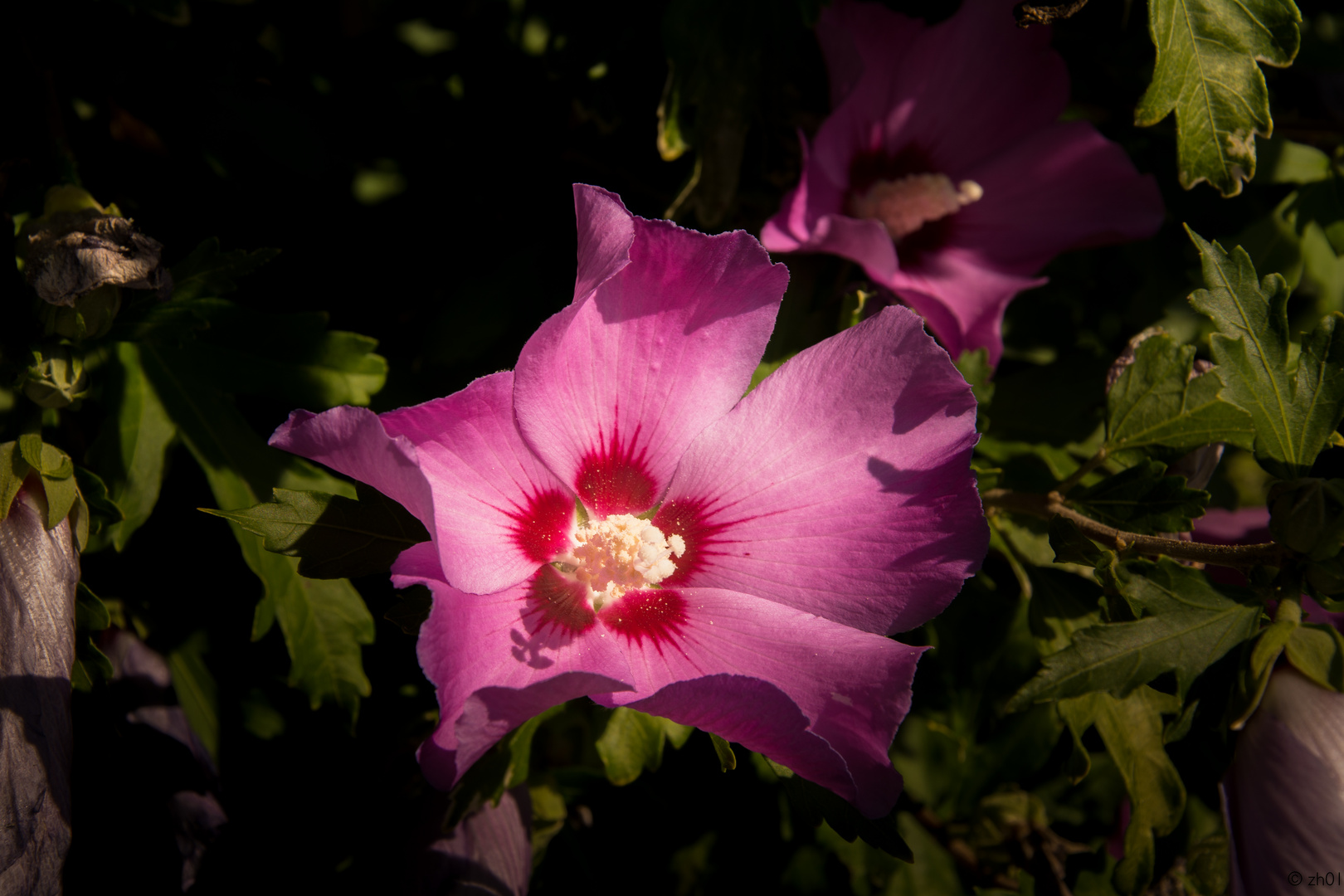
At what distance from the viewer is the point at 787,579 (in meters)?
1.13

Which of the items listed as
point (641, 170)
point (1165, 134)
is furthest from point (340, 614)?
point (1165, 134)

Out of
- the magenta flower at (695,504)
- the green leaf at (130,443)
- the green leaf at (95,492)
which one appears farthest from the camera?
the green leaf at (130,443)

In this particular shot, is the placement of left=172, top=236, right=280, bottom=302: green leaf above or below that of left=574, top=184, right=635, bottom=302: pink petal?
below

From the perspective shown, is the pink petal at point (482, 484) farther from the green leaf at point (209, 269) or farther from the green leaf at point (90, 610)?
the green leaf at point (90, 610)

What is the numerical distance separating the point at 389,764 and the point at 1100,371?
1533mm

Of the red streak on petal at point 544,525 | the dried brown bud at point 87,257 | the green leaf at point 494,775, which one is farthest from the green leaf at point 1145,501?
the dried brown bud at point 87,257

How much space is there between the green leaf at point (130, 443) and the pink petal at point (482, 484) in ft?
2.21

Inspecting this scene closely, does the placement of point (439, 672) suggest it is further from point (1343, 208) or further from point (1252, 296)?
point (1343, 208)

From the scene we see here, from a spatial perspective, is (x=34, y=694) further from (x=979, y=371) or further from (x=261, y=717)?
(x=979, y=371)

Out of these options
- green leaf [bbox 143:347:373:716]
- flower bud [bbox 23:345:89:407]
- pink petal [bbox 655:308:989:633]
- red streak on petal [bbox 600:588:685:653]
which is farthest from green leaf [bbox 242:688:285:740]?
pink petal [bbox 655:308:989:633]

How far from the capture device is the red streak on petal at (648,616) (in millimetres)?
1156

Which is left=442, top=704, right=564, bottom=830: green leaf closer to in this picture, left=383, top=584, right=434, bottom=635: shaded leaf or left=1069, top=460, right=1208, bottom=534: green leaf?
left=383, top=584, right=434, bottom=635: shaded leaf

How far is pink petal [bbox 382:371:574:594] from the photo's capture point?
953 mm

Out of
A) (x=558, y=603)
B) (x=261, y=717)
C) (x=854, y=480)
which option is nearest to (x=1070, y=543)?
(x=854, y=480)
